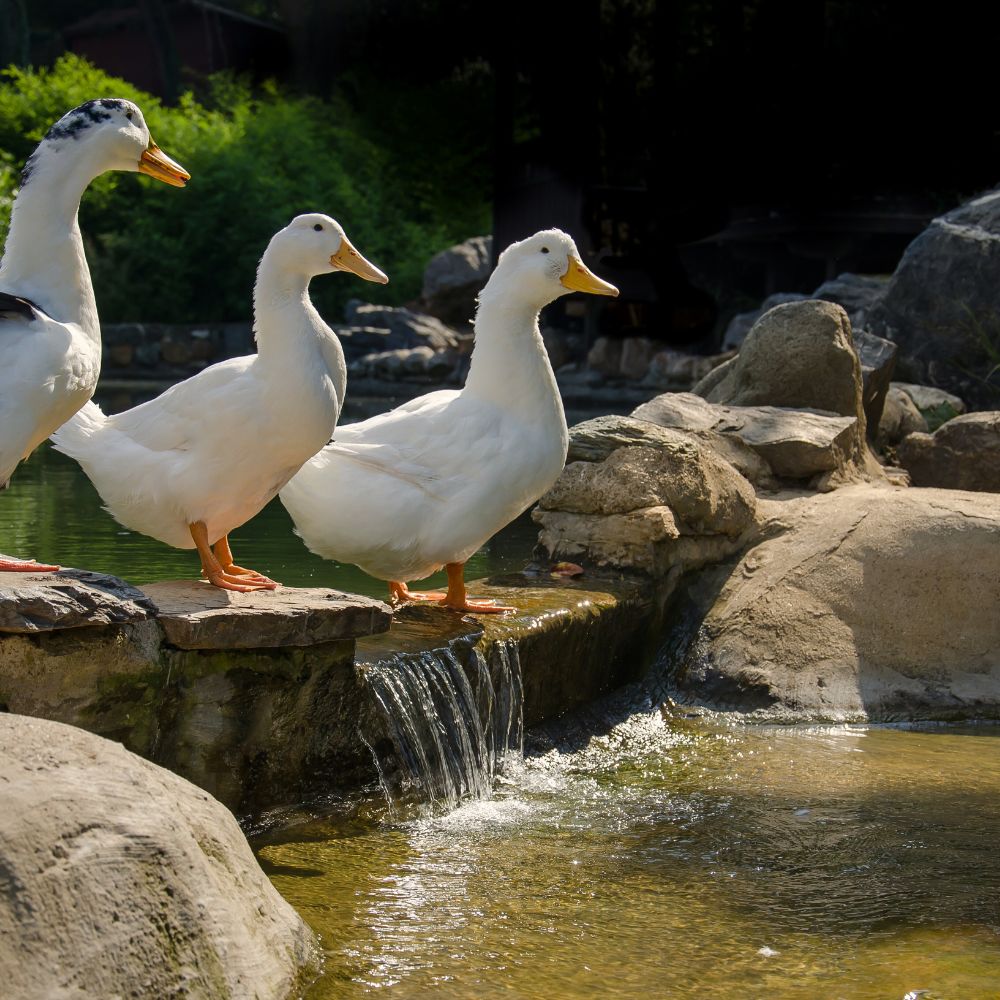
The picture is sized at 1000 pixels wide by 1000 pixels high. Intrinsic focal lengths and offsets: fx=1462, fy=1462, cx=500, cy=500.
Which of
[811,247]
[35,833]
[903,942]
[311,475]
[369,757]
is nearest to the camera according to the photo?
[35,833]

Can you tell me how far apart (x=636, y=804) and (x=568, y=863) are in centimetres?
62

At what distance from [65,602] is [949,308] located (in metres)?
8.56

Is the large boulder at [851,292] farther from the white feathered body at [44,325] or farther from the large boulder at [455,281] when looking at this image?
the white feathered body at [44,325]

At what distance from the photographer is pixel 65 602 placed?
3.47 meters

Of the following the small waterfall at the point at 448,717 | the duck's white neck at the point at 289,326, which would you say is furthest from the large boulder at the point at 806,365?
the duck's white neck at the point at 289,326

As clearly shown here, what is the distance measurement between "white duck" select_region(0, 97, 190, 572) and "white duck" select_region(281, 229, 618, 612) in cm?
122

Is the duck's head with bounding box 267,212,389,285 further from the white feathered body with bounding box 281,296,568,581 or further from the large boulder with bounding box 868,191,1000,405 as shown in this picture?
the large boulder with bounding box 868,191,1000,405

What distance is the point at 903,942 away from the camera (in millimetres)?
3408

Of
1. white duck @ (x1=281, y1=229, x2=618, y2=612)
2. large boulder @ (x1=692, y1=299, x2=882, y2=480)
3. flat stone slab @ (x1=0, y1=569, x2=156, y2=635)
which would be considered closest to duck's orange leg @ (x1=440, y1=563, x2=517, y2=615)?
white duck @ (x1=281, y1=229, x2=618, y2=612)

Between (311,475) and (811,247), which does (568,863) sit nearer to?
(311,475)

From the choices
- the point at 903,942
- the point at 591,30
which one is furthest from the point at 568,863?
the point at 591,30

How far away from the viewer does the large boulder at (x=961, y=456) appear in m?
7.79

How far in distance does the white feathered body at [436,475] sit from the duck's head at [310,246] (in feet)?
2.38

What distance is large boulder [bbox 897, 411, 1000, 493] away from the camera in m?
7.79
